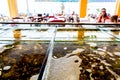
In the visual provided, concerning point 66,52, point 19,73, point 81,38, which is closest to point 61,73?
point 19,73

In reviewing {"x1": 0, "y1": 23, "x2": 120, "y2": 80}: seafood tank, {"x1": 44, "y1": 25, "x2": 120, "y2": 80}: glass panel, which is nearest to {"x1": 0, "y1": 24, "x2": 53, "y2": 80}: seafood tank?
{"x1": 0, "y1": 23, "x2": 120, "y2": 80}: seafood tank

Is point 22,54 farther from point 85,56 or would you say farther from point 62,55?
point 85,56

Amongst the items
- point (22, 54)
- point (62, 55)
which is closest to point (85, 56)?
point (62, 55)

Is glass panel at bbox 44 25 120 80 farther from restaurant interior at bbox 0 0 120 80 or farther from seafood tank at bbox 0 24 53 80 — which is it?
seafood tank at bbox 0 24 53 80

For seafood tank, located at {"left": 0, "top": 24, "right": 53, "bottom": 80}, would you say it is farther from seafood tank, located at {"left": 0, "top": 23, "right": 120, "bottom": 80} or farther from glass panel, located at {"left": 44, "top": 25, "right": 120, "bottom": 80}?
glass panel, located at {"left": 44, "top": 25, "right": 120, "bottom": 80}

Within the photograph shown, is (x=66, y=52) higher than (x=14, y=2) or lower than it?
lower

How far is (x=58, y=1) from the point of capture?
9.48 metres

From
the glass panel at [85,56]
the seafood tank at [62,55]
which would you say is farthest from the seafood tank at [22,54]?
the glass panel at [85,56]

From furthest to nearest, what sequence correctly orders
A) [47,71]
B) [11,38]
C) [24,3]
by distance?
[24,3] < [11,38] < [47,71]

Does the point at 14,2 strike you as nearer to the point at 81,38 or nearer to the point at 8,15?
the point at 8,15

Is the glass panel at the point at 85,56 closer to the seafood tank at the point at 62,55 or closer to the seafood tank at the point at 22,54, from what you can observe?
the seafood tank at the point at 62,55

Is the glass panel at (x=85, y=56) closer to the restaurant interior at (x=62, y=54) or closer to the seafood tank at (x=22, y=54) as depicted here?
the restaurant interior at (x=62, y=54)

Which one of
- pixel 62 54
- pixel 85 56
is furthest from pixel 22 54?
pixel 85 56

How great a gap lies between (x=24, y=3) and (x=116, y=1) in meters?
5.97
